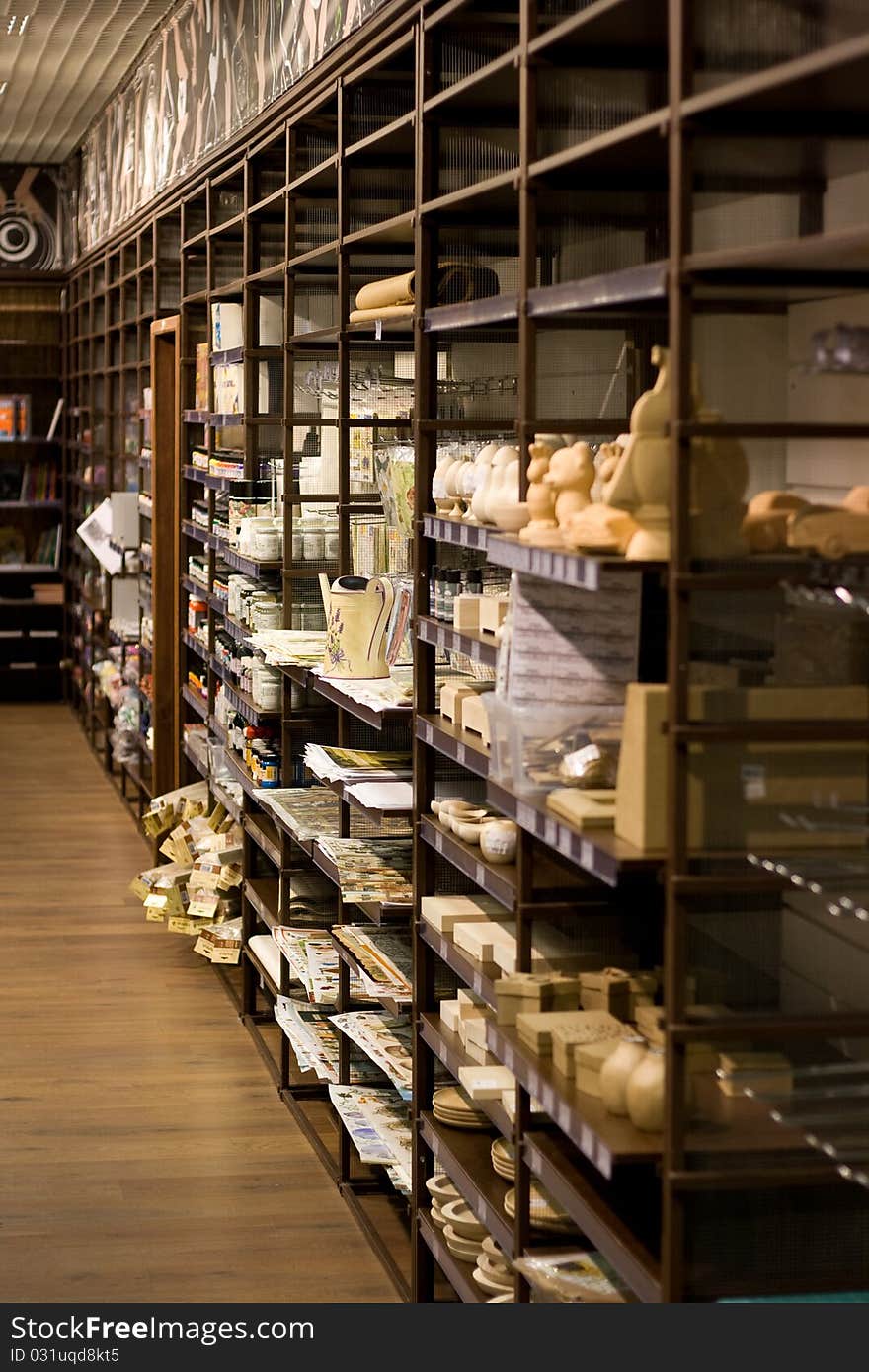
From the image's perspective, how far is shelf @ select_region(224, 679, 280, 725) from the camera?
5.63m

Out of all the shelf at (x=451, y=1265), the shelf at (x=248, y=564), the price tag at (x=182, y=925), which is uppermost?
the shelf at (x=248, y=564)

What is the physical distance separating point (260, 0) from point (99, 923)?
3647 millimetres

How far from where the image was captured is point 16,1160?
482 centimetres

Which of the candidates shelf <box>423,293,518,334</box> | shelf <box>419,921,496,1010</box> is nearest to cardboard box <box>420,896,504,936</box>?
shelf <box>419,921,496,1010</box>

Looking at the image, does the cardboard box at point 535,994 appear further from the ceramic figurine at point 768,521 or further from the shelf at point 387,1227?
the shelf at point 387,1227

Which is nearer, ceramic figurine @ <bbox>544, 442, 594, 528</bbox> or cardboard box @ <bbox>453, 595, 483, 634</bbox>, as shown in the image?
ceramic figurine @ <bbox>544, 442, 594, 528</bbox>

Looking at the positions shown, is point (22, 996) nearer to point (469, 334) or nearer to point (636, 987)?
point (469, 334)

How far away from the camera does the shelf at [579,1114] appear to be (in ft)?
7.87

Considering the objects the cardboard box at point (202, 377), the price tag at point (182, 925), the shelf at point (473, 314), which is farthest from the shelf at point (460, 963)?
the cardboard box at point (202, 377)

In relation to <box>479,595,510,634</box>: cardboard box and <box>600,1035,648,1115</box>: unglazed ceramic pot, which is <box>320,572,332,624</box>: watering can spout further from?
<box>600,1035,648,1115</box>: unglazed ceramic pot

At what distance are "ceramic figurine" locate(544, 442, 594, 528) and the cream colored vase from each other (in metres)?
1.53

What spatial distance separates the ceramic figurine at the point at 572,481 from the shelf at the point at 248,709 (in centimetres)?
290

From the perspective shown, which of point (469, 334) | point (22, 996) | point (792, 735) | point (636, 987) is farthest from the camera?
point (22, 996)

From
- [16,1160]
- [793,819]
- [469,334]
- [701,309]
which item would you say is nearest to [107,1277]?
[16,1160]
